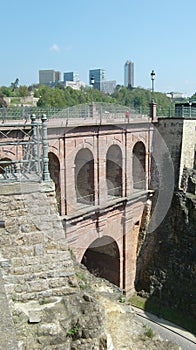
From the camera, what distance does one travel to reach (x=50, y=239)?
568 cm

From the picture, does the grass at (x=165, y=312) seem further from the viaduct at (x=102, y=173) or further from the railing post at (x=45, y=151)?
the railing post at (x=45, y=151)

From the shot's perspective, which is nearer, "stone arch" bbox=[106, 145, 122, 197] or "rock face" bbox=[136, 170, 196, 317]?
"stone arch" bbox=[106, 145, 122, 197]

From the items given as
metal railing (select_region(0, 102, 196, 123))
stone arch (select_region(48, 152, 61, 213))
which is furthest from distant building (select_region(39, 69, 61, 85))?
stone arch (select_region(48, 152, 61, 213))

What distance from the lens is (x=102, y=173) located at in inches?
690

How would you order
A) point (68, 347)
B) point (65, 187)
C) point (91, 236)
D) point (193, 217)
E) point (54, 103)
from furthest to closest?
1. point (54, 103)
2. point (193, 217)
3. point (91, 236)
4. point (65, 187)
5. point (68, 347)

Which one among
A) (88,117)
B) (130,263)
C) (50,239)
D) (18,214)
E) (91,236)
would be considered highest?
(88,117)

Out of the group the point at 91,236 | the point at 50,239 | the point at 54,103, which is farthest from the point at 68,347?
the point at 54,103

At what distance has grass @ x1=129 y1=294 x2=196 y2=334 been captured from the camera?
697 inches

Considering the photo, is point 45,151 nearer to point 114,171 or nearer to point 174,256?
point 114,171

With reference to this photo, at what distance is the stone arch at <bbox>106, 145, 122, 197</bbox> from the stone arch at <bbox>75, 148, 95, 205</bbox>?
1.54m

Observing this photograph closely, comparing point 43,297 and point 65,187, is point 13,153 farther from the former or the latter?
point 43,297

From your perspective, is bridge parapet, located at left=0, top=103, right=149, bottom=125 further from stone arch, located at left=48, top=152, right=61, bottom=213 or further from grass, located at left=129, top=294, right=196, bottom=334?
grass, located at left=129, top=294, right=196, bottom=334

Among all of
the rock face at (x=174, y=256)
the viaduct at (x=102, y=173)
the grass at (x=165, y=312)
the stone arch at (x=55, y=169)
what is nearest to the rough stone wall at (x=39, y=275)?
the viaduct at (x=102, y=173)

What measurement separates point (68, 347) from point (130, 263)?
15.9m
